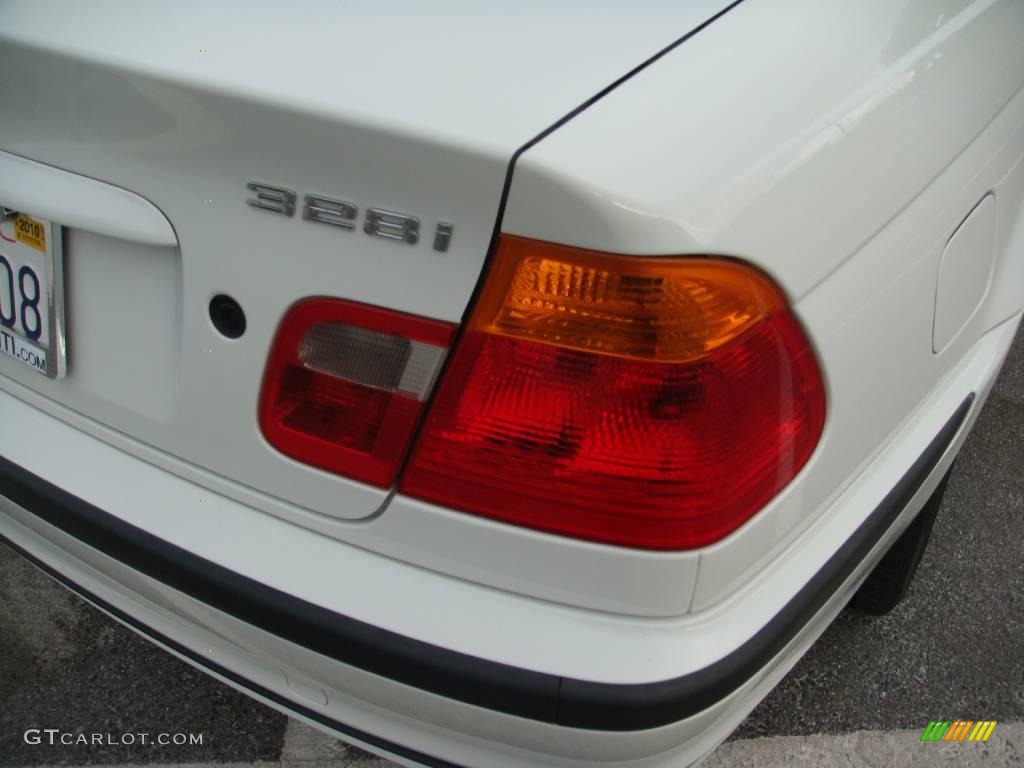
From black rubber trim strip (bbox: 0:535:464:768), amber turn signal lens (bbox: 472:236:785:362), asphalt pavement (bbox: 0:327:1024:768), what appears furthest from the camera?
asphalt pavement (bbox: 0:327:1024:768)

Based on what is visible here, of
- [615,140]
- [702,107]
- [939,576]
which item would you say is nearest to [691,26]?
[702,107]

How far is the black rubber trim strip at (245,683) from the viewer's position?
1217 millimetres

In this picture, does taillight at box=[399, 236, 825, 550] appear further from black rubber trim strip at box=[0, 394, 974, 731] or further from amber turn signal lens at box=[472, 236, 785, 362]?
black rubber trim strip at box=[0, 394, 974, 731]

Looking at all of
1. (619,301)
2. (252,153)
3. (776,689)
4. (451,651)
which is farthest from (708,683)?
(776,689)

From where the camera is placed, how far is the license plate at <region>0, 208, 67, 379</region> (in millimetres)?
1265

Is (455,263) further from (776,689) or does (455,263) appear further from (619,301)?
(776,689)

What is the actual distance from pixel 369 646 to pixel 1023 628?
1.66 metres

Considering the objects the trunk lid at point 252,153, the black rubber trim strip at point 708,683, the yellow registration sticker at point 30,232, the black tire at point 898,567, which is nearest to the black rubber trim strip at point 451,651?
the black rubber trim strip at point 708,683

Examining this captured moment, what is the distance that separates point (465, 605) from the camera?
3.51 ft

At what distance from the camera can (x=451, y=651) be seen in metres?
1.06

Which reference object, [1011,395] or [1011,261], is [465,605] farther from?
[1011,395]
